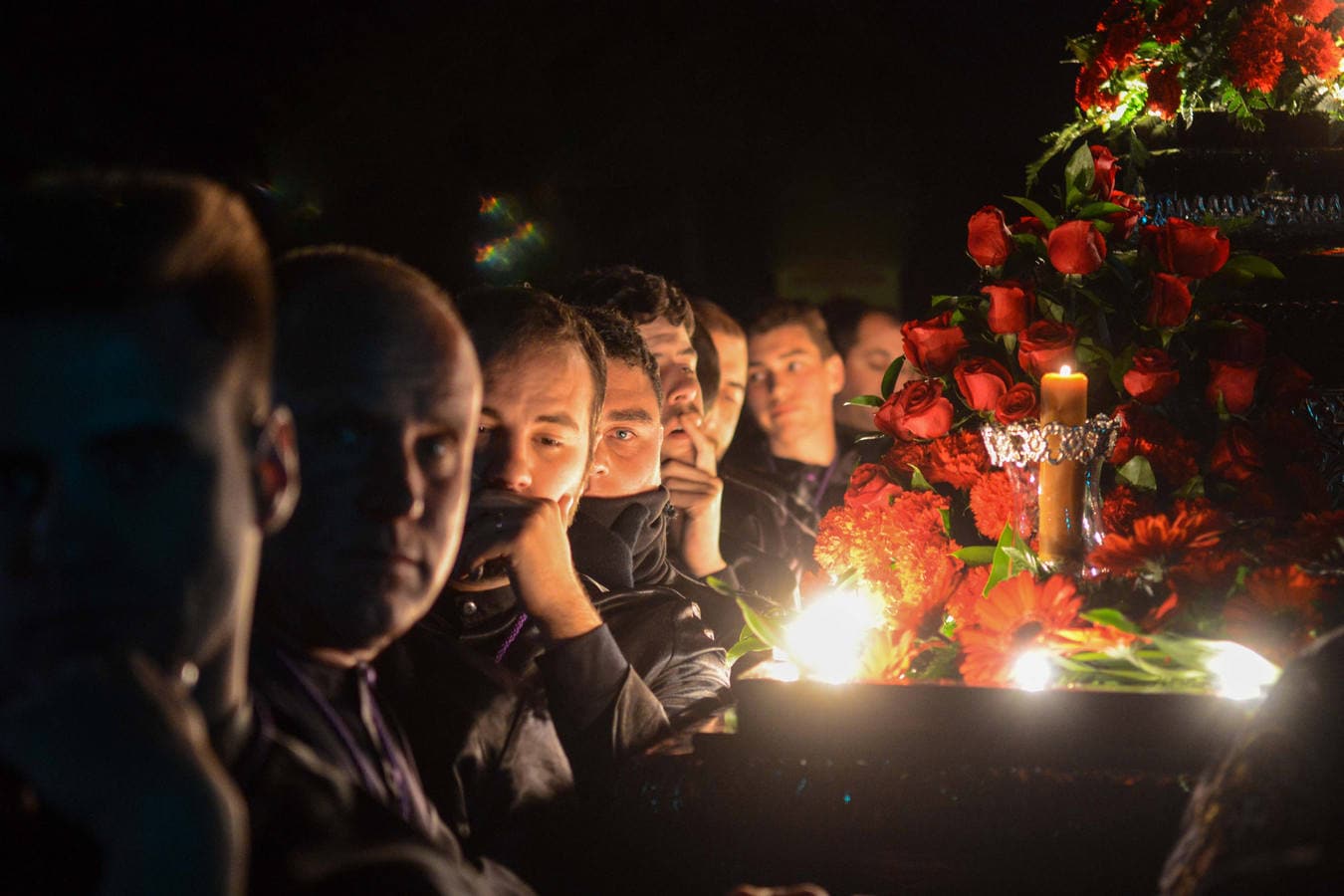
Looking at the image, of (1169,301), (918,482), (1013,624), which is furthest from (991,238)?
(1013,624)

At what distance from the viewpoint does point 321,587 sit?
160 centimetres

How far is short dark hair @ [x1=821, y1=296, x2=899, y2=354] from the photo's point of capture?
548 centimetres

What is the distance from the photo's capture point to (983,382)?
2613 mm

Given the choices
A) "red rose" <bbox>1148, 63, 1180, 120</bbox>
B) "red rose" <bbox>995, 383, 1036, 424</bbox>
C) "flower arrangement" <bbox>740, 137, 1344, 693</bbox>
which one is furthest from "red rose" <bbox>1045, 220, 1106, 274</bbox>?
"red rose" <bbox>1148, 63, 1180, 120</bbox>

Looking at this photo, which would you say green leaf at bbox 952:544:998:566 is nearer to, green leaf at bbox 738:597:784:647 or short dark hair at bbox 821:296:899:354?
green leaf at bbox 738:597:784:647

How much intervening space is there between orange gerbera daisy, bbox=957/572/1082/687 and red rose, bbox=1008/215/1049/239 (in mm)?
987

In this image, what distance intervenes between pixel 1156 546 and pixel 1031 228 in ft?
2.95

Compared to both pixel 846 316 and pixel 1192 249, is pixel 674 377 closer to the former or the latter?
pixel 846 316

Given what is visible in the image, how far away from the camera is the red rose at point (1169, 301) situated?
8.54 ft

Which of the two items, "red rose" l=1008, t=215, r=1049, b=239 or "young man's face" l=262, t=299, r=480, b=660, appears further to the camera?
"red rose" l=1008, t=215, r=1049, b=239

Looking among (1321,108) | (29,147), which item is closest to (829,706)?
(29,147)

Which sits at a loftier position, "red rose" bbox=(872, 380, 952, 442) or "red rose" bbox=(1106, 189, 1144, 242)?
"red rose" bbox=(1106, 189, 1144, 242)

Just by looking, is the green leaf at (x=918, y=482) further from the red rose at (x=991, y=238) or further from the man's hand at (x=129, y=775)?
the man's hand at (x=129, y=775)

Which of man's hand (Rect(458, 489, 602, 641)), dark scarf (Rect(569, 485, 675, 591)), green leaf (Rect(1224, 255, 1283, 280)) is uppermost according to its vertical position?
green leaf (Rect(1224, 255, 1283, 280))
